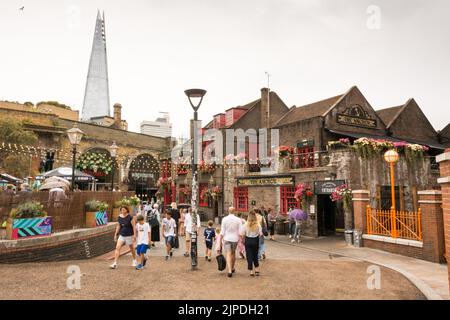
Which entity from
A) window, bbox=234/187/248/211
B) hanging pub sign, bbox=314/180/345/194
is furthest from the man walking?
window, bbox=234/187/248/211

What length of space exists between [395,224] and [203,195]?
1533 centimetres

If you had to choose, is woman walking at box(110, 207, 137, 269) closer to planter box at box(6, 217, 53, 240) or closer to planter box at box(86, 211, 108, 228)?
planter box at box(6, 217, 53, 240)

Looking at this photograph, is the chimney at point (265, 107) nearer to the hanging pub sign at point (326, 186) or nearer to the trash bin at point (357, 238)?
the hanging pub sign at point (326, 186)

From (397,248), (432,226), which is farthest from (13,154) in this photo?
(432,226)

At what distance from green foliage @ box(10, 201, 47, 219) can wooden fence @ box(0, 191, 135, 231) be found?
0.37 meters

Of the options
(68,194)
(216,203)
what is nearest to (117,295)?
(68,194)

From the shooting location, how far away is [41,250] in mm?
8750

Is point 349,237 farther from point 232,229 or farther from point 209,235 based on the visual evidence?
point 232,229

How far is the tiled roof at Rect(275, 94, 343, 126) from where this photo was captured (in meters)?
21.3

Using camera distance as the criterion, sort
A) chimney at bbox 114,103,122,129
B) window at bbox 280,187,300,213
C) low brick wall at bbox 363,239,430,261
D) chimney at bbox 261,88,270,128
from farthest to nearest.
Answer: chimney at bbox 114,103,122,129, chimney at bbox 261,88,270,128, window at bbox 280,187,300,213, low brick wall at bbox 363,239,430,261

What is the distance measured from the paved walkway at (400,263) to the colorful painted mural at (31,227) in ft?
31.6

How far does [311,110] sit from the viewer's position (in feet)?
75.7

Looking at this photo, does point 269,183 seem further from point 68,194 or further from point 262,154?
point 68,194

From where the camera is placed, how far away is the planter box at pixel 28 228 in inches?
323
